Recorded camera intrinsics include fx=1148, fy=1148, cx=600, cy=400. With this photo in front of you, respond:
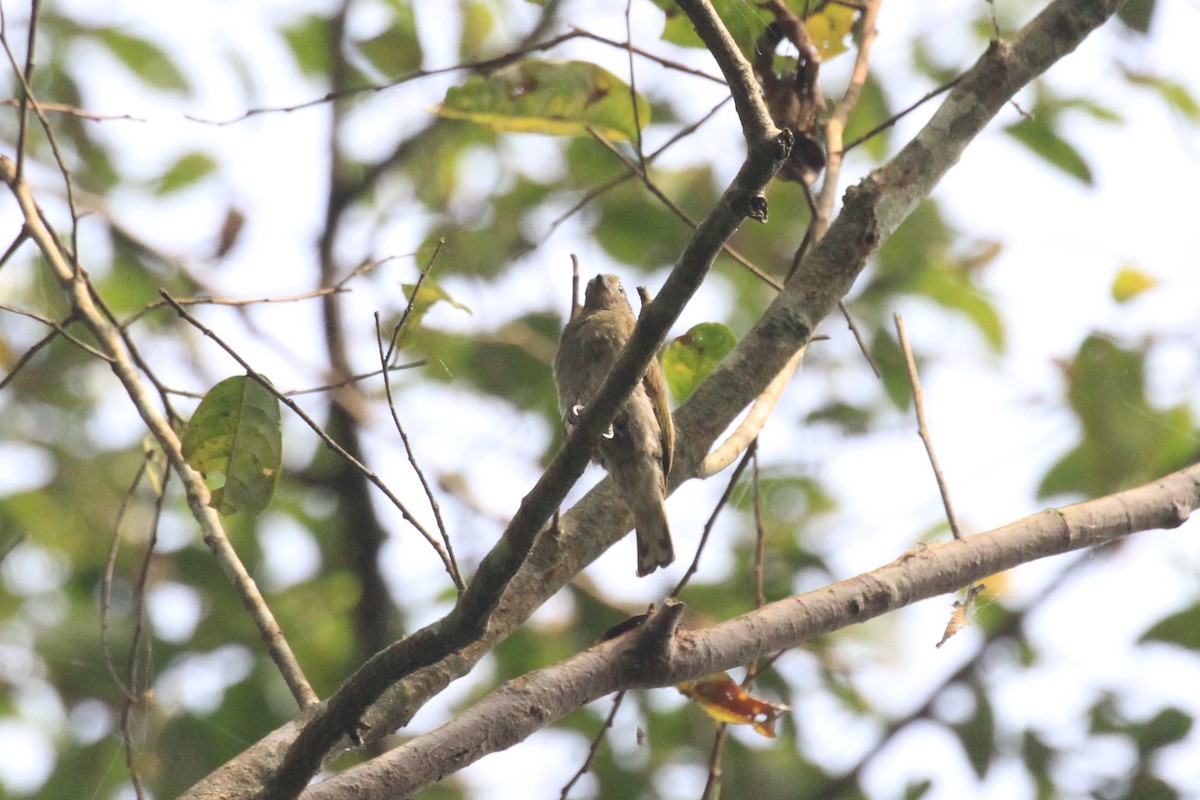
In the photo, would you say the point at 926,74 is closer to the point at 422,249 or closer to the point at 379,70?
the point at 379,70

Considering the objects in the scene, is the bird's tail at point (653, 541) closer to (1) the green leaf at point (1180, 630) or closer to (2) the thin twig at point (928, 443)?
(2) the thin twig at point (928, 443)

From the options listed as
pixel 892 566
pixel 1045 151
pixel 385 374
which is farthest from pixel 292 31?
pixel 892 566

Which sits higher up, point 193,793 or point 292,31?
point 292,31

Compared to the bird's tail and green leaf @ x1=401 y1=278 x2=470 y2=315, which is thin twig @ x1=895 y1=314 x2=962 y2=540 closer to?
the bird's tail

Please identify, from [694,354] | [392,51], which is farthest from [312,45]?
[694,354]

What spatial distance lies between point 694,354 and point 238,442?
4.12ft

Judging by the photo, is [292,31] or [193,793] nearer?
[193,793]

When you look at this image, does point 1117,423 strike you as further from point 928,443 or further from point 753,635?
point 753,635

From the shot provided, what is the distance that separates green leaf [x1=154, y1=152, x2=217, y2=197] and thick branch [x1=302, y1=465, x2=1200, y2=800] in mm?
4310

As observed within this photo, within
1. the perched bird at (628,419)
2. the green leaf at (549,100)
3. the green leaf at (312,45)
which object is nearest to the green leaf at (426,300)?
the perched bird at (628,419)

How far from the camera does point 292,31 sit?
553cm

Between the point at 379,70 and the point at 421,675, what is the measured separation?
3236 millimetres

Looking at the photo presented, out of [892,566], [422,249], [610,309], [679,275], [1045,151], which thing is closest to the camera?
[679,275]

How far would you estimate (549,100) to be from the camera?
131 inches
